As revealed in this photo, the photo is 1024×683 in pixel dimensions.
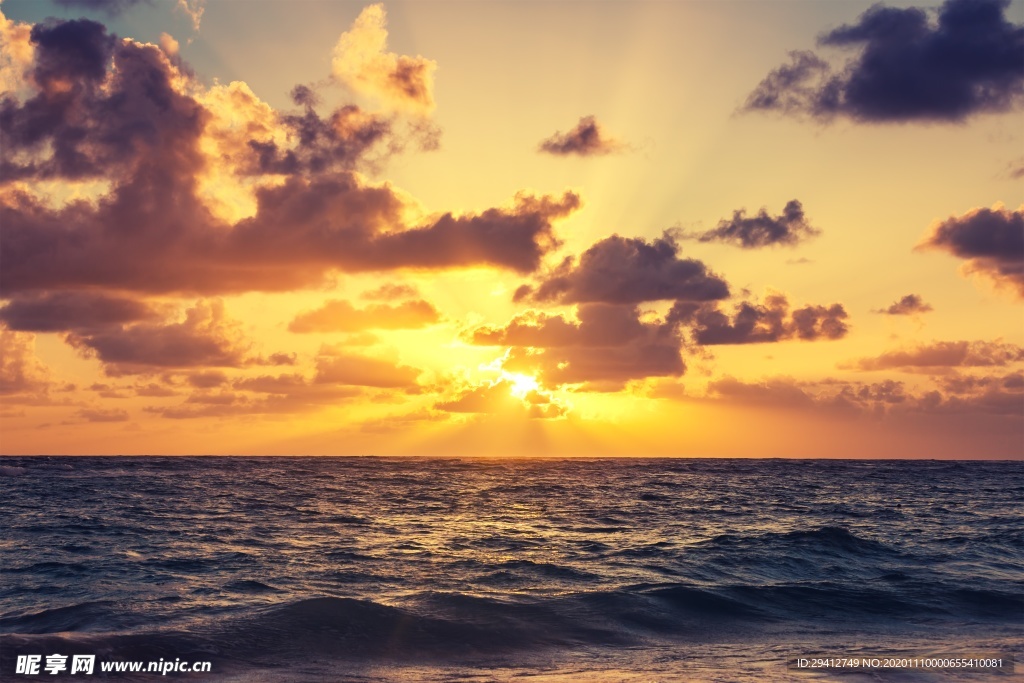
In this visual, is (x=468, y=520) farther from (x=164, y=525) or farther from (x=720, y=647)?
(x=720, y=647)

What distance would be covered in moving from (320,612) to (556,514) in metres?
36.3

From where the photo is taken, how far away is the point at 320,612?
27250 mm

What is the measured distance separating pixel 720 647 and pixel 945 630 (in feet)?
27.9

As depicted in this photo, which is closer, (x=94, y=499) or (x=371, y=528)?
(x=371, y=528)

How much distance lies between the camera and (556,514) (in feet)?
203

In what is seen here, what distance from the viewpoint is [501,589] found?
107 ft

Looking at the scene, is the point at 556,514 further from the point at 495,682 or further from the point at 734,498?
the point at 495,682

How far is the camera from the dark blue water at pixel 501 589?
23469 millimetres

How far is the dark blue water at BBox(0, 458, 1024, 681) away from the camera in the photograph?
23469mm

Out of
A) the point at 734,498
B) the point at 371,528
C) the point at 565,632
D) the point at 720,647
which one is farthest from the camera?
the point at 734,498

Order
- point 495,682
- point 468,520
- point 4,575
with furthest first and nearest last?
point 468,520 < point 4,575 < point 495,682

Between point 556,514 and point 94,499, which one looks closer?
point 556,514

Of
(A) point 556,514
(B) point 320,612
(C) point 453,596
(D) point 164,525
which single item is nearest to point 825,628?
(C) point 453,596

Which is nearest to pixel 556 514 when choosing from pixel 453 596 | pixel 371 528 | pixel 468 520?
pixel 468 520
